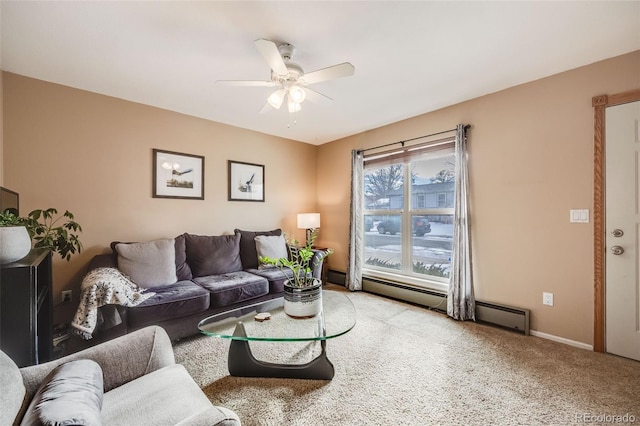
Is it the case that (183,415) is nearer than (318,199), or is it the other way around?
(183,415)

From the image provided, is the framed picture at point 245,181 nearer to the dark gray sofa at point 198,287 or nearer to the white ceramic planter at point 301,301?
the dark gray sofa at point 198,287

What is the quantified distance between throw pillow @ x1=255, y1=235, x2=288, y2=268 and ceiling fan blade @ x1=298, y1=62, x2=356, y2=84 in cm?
212

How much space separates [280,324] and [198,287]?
4.09 ft

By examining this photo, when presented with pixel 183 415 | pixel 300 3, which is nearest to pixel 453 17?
pixel 300 3

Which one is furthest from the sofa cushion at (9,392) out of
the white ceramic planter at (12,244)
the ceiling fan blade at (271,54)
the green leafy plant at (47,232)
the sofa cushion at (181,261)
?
the sofa cushion at (181,261)

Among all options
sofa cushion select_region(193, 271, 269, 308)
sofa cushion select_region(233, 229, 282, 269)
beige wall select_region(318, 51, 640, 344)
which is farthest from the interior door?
sofa cushion select_region(233, 229, 282, 269)

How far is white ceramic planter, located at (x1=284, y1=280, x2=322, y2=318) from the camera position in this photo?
1.93 meters

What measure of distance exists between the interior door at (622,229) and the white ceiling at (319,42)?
0.63m

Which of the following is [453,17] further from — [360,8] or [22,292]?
[22,292]

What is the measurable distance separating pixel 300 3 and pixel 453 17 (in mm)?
1002

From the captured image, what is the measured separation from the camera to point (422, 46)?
6.82 feet

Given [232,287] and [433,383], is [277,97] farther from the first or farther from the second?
→ [433,383]

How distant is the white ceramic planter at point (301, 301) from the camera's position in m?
1.93

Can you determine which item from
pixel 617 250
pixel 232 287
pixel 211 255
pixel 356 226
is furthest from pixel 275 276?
pixel 617 250
